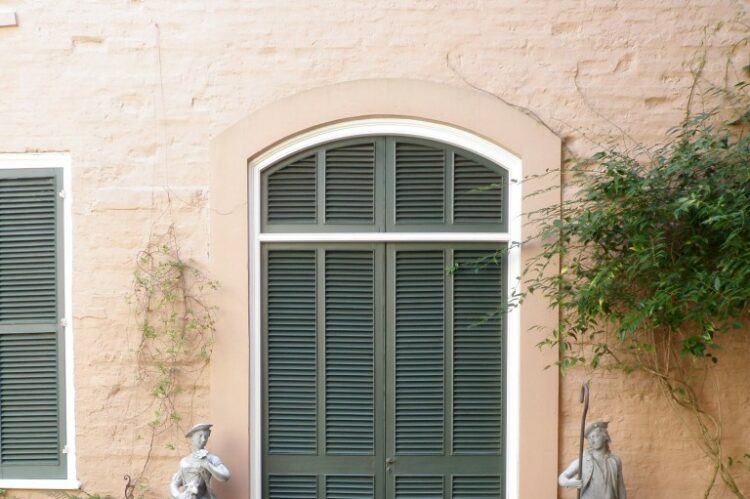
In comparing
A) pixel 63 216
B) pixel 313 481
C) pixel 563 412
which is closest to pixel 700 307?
pixel 563 412

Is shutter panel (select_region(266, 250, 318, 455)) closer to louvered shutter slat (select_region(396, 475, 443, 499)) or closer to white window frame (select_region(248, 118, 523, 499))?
white window frame (select_region(248, 118, 523, 499))

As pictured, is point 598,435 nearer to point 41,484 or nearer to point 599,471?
point 599,471

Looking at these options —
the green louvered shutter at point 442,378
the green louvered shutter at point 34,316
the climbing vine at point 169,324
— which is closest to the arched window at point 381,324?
the green louvered shutter at point 442,378

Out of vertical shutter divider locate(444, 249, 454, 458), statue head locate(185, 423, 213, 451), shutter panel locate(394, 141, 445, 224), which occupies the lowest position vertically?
statue head locate(185, 423, 213, 451)

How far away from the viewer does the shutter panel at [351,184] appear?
215 inches

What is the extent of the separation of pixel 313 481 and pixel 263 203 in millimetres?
1806

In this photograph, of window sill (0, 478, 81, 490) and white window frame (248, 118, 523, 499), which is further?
window sill (0, 478, 81, 490)

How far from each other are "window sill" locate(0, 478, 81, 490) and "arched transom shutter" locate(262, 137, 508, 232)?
208cm

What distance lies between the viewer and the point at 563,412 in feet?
17.5

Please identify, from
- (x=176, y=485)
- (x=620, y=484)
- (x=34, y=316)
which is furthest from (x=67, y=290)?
(x=620, y=484)

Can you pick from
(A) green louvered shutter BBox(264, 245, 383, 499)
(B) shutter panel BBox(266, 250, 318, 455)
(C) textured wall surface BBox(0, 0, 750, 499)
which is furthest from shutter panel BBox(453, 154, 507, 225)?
(B) shutter panel BBox(266, 250, 318, 455)

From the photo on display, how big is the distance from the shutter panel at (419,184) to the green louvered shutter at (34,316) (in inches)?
87.2

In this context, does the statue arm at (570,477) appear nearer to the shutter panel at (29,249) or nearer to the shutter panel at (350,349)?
the shutter panel at (350,349)

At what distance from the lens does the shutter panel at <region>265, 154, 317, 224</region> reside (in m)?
5.47
